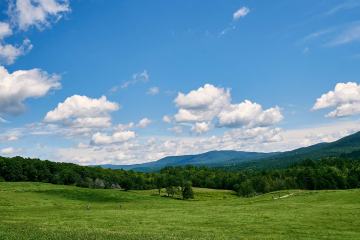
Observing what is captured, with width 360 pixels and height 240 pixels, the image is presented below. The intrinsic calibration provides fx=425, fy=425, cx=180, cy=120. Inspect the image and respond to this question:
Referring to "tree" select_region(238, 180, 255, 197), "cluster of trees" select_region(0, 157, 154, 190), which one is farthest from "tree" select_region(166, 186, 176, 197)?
"tree" select_region(238, 180, 255, 197)

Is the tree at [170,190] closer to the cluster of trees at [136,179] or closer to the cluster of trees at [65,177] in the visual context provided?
the cluster of trees at [65,177]

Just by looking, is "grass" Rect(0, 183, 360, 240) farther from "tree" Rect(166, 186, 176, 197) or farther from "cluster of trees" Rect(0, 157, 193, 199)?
"cluster of trees" Rect(0, 157, 193, 199)

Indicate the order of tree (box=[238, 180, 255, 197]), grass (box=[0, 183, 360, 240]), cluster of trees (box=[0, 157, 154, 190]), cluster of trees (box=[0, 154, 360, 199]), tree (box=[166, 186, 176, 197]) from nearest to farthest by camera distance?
grass (box=[0, 183, 360, 240]), tree (box=[166, 186, 176, 197]), cluster of trees (box=[0, 154, 360, 199]), cluster of trees (box=[0, 157, 154, 190]), tree (box=[238, 180, 255, 197])

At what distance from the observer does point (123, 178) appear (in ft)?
641

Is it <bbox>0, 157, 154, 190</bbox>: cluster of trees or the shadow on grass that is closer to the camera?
the shadow on grass

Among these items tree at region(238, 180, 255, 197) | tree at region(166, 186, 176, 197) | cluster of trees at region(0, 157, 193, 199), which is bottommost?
tree at region(238, 180, 255, 197)

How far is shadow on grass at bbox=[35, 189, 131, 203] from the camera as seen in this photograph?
117750 millimetres

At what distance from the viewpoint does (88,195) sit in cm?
12244

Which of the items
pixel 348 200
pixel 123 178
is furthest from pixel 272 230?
pixel 123 178

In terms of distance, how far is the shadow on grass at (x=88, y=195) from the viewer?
11775cm

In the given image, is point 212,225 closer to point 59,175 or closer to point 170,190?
point 170,190

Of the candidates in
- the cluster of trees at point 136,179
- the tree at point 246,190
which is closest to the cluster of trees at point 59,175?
the cluster of trees at point 136,179

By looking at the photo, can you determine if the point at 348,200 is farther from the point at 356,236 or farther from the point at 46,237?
the point at 46,237

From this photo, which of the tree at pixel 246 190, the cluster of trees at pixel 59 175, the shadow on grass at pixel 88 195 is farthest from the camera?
the tree at pixel 246 190
